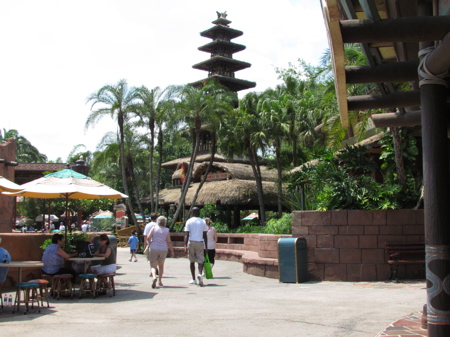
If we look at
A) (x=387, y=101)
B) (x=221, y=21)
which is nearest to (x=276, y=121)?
(x=387, y=101)

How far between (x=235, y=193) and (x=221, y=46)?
27.3m

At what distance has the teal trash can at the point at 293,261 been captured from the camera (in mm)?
11984

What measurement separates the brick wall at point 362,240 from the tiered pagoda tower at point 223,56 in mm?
42690

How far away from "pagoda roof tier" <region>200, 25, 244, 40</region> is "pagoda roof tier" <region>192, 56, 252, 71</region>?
12.1 ft

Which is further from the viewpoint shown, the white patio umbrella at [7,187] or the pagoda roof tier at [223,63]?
the pagoda roof tier at [223,63]

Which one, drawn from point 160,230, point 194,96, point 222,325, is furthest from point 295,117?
point 222,325

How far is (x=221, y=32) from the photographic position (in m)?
57.4

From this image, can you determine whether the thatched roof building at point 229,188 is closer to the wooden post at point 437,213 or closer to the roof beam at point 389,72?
the roof beam at point 389,72

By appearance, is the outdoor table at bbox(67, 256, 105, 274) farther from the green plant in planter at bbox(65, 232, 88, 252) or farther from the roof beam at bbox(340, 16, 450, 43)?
the roof beam at bbox(340, 16, 450, 43)

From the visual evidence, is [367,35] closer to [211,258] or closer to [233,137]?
[211,258]

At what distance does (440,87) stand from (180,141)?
26085 mm

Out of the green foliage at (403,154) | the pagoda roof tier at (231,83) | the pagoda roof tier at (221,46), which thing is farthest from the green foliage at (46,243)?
the pagoda roof tier at (221,46)

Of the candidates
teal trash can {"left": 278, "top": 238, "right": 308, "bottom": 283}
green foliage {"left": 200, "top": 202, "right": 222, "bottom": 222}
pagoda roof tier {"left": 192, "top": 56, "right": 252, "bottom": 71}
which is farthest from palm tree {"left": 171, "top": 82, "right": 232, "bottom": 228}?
pagoda roof tier {"left": 192, "top": 56, "right": 252, "bottom": 71}

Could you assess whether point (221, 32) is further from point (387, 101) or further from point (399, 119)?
point (387, 101)
